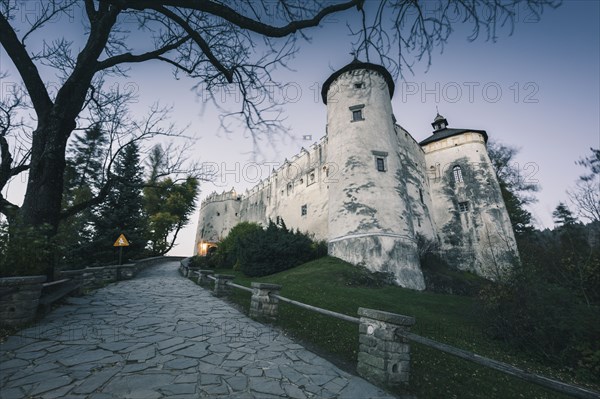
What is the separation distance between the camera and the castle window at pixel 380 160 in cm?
1694

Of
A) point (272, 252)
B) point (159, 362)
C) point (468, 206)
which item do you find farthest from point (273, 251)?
point (468, 206)

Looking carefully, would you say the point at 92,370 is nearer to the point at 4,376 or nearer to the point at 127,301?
the point at 4,376

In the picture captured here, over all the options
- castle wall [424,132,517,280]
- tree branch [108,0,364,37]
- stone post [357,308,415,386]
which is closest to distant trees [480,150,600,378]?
stone post [357,308,415,386]

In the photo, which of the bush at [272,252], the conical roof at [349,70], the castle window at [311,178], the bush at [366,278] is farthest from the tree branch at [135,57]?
the castle window at [311,178]

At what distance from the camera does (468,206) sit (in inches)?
893

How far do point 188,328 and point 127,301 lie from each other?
3.77m

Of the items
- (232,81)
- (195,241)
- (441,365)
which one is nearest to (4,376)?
(441,365)

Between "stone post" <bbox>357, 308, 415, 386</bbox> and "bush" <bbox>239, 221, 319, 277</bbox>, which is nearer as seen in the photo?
"stone post" <bbox>357, 308, 415, 386</bbox>

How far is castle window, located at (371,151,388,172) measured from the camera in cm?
1694

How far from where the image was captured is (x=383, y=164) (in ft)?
56.1

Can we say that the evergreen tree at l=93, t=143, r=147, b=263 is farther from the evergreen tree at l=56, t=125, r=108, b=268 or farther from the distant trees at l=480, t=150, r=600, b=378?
the distant trees at l=480, t=150, r=600, b=378

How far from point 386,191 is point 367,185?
124 centimetres

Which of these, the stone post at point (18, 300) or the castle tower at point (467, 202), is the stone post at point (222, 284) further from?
the castle tower at point (467, 202)

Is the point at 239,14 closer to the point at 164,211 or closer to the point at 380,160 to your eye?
the point at 380,160
